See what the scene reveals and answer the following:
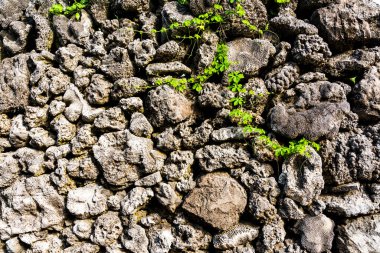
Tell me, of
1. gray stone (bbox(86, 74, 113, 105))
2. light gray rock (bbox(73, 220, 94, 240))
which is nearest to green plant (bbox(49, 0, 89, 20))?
gray stone (bbox(86, 74, 113, 105))

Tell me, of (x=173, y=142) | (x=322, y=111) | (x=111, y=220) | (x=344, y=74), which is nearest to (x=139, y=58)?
(x=173, y=142)

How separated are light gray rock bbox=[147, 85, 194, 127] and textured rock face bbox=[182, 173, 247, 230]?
0.73 meters

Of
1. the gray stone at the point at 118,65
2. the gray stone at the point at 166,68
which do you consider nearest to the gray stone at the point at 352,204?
the gray stone at the point at 166,68

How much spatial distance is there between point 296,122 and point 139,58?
180 cm

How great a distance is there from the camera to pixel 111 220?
3.00 m

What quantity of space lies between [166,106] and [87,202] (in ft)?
4.37

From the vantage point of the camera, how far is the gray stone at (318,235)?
2633mm

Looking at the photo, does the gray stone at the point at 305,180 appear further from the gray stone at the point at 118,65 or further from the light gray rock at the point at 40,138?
the light gray rock at the point at 40,138

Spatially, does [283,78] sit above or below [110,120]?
above

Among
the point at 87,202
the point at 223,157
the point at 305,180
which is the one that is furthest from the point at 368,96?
the point at 87,202

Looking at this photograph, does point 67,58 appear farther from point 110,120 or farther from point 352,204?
point 352,204

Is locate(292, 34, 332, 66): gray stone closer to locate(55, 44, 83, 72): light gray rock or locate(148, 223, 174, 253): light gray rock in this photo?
locate(148, 223, 174, 253): light gray rock

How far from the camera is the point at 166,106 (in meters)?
3.03

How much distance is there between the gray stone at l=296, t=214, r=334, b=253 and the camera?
263 centimetres
